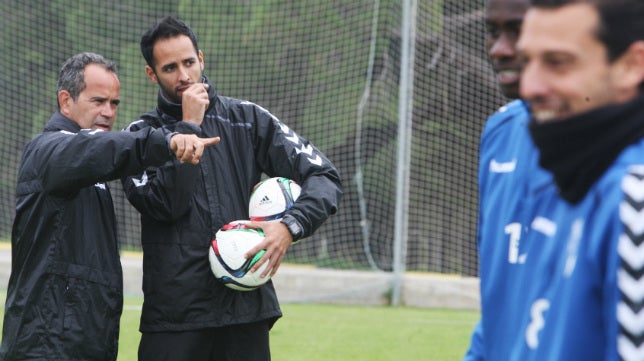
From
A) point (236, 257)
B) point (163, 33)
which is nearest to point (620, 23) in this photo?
point (236, 257)

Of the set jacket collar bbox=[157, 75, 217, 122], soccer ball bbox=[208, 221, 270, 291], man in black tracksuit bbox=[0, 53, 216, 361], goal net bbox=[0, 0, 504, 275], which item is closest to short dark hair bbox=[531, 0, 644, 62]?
man in black tracksuit bbox=[0, 53, 216, 361]

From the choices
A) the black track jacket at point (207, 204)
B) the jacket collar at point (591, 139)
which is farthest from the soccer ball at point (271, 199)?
the jacket collar at point (591, 139)

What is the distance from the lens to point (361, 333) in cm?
929

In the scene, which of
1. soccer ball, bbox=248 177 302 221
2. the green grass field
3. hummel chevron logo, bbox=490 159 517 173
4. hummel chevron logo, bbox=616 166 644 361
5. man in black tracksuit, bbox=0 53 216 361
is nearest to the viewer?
hummel chevron logo, bbox=616 166 644 361

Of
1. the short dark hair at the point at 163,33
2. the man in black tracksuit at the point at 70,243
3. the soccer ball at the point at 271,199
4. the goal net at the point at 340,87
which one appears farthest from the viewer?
the goal net at the point at 340,87

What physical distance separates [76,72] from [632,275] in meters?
3.30

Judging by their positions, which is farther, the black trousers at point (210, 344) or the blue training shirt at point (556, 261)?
the black trousers at point (210, 344)

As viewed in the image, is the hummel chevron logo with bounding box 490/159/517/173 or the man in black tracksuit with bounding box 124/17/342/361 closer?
the hummel chevron logo with bounding box 490/159/517/173

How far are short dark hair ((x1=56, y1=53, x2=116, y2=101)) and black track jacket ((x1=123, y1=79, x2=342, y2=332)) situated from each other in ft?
0.91

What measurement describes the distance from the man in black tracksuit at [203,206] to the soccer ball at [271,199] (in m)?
0.05

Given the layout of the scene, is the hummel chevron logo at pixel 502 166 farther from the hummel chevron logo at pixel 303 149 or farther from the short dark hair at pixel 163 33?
the short dark hair at pixel 163 33

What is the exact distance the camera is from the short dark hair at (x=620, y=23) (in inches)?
67.8

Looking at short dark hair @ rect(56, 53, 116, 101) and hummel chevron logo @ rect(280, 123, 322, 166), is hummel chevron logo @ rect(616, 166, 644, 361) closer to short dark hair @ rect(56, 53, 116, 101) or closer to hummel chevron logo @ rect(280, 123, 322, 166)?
hummel chevron logo @ rect(280, 123, 322, 166)

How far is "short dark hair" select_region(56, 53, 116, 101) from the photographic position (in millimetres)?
4453
